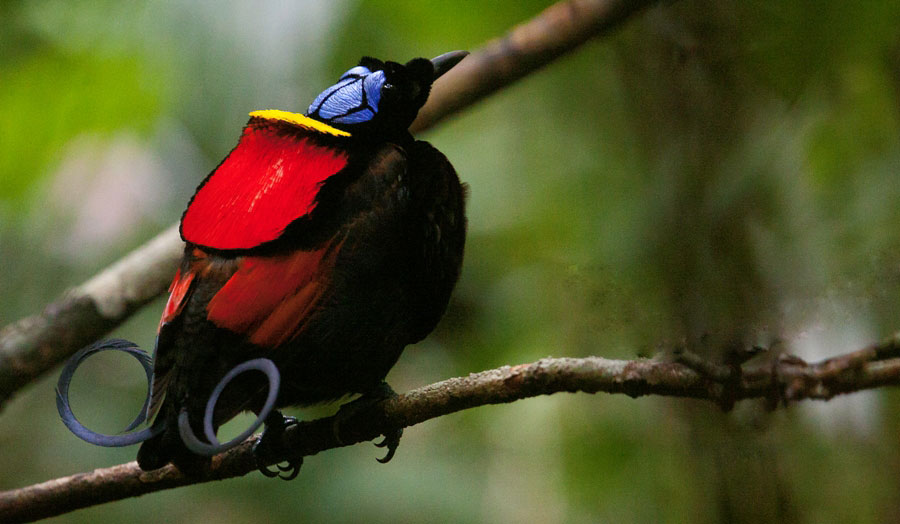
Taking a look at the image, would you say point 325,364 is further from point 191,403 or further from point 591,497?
point 591,497

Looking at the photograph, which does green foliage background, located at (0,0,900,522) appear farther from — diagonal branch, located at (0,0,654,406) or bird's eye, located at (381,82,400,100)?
bird's eye, located at (381,82,400,100)

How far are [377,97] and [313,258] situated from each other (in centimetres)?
40

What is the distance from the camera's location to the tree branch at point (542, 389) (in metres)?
1.03

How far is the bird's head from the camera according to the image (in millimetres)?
1571

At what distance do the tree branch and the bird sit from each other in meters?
0.09

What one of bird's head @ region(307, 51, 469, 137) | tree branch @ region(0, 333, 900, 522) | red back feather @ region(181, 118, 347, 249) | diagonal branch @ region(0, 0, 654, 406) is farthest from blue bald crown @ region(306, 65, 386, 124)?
tree branch @ region(0, 333, 900, 522)

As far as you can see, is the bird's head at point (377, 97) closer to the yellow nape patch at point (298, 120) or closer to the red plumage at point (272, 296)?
the yellow nape patch at point (298, 120)

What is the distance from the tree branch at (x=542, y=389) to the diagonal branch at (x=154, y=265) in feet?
1.30

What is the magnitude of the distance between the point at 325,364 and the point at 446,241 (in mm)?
335

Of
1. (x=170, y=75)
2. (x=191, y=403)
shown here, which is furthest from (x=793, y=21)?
(x=170, y=75)

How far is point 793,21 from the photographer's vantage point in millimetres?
1434

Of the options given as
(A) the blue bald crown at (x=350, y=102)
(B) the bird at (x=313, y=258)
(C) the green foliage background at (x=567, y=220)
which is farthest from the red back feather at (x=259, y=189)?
(C) the green foliage background at (x=567, y=220)

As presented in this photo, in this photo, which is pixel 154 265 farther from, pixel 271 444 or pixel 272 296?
pixel 272 296

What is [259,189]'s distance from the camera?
1331mm
